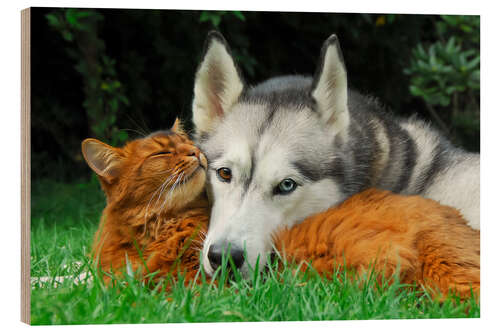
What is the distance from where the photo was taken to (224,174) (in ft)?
11.3

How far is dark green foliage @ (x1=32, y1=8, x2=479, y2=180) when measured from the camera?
155 inches

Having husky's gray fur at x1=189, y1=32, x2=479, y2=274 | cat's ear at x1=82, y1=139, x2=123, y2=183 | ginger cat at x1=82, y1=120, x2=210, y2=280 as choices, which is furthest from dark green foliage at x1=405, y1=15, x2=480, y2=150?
cat's ear at x1=82, y1=139, x2=123, y2=183

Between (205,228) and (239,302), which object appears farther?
(205,228)

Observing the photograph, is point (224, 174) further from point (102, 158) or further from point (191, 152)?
point (102, 158)

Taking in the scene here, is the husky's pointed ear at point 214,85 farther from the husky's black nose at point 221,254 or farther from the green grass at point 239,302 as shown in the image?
the green grass at point 239,302

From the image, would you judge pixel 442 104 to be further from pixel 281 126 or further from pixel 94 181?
pixel 94 181

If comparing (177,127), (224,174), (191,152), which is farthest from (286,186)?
(177,127)

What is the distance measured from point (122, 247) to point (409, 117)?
2.09m

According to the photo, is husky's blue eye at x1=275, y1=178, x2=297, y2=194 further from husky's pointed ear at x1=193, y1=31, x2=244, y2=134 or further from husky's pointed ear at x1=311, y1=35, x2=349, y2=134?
husky's pointed ear at x1=193, y1=31, x2=244, y2=134

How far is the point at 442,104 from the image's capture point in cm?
455

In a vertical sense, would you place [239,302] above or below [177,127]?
below

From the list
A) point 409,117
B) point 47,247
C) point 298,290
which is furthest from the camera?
point 409,117

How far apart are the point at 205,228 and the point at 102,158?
67 centimetres

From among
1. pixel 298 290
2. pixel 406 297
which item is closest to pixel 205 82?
pixel 298 290
